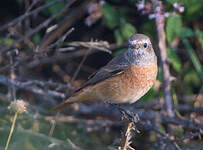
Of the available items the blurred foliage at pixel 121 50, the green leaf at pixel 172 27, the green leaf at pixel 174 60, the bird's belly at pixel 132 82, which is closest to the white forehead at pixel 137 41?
the bird's belly at pixel 132 82

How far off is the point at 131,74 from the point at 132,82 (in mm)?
85

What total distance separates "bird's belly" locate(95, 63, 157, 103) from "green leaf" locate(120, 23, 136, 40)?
3.20ft

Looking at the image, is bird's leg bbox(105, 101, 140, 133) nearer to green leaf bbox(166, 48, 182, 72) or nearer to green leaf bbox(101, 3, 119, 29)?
green leaf bbox(166, 48, 182, 72)

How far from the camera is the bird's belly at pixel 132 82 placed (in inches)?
151

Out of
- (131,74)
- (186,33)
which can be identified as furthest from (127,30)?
(131,74)

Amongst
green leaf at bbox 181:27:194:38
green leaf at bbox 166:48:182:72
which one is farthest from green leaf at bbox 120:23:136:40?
green leaf at bbox 181:27:194:38

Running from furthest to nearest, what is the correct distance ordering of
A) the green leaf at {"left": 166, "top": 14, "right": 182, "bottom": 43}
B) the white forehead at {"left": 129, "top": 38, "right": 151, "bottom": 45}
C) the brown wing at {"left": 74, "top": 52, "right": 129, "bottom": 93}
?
the green leaf at {"left": 166, "top": 14, "right": 182, "bottom": 43}, the brown wing at {"left": 74, "top": 52, "right": 129, "bottom": 93}, the white forehead at {"left": 129, "top": 38, "right": 151, "bottom": 45}

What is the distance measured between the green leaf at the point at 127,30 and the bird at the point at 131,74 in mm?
773

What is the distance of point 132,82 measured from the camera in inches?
151

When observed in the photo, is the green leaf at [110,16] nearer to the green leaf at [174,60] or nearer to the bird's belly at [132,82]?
the green leaf at [174,60]

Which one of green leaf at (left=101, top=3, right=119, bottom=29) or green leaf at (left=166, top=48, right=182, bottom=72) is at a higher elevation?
green leaf at (left=101, top=3, right=119, bottom=29)

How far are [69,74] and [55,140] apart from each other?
233 cm

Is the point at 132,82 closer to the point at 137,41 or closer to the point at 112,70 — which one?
the point at 112,70

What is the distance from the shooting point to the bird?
3834 mm
